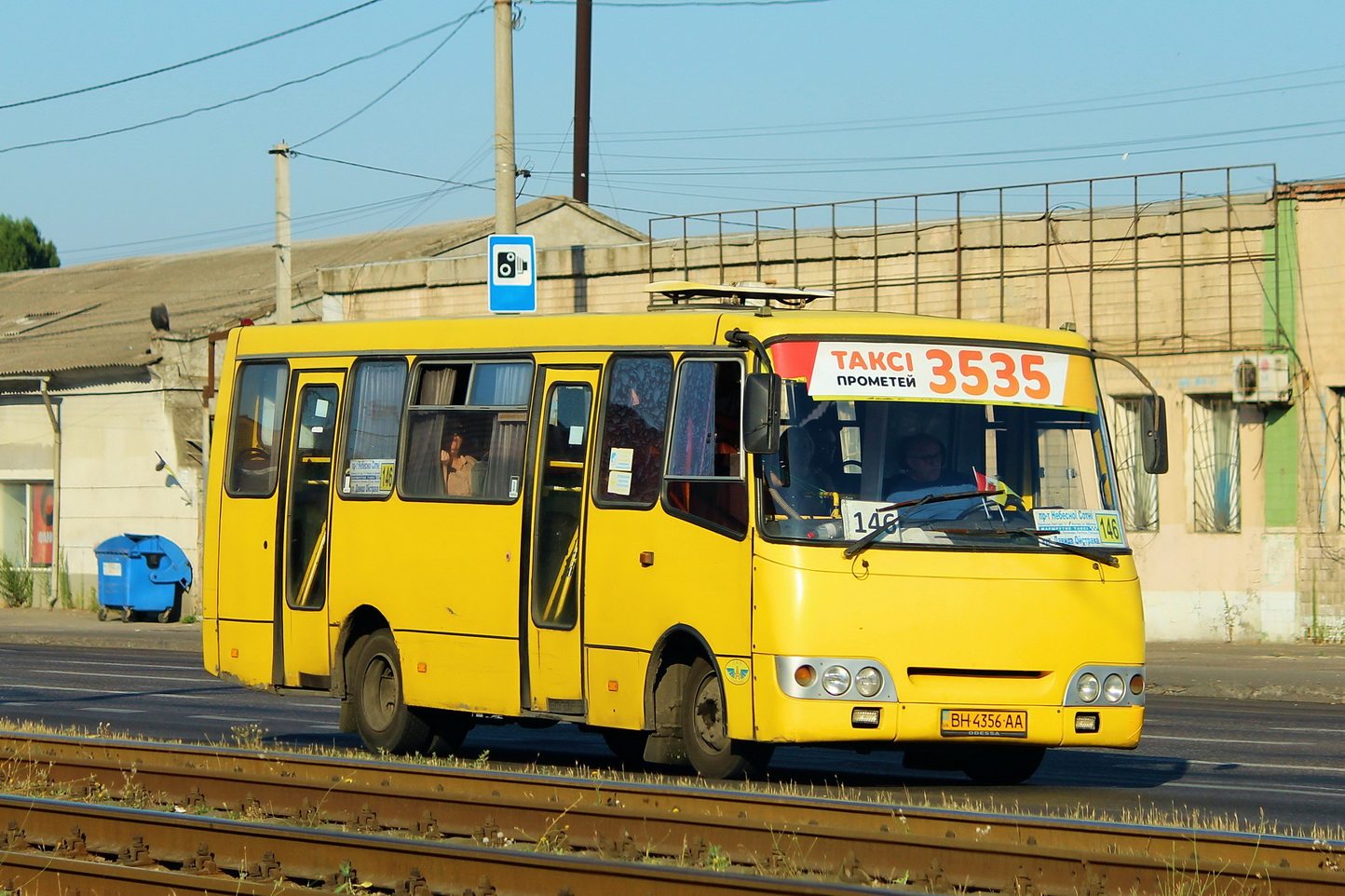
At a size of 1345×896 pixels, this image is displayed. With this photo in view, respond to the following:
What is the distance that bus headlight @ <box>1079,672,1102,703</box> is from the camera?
11294mm

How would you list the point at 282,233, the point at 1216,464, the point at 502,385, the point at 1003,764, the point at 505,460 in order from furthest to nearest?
1. the point at 282,233
2. the point at 1216,464
3. the point at 502,385
4. the point at 505,460
5. the point at 1003,764

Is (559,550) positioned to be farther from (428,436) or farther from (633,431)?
(428,436)

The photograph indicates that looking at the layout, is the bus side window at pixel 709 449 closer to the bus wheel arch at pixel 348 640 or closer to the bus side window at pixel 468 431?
the bus side window at pixel 468 431

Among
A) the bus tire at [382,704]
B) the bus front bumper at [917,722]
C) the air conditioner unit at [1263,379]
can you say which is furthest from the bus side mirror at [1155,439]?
the air conditioner unit at [1263,379]

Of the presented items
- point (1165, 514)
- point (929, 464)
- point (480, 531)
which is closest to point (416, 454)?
point (480, 531)

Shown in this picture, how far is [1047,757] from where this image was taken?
14.9m

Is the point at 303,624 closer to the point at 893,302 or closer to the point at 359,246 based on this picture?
the point at 893,302

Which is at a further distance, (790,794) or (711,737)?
(711,737)

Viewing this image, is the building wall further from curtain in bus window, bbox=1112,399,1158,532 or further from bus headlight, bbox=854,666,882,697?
bus headlight, bbox=854,666,882,697

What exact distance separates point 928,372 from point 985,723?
2.09m

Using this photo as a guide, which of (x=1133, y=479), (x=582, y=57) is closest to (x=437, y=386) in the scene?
(x=1133, y=479)

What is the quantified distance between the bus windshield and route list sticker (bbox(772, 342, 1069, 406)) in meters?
0.05

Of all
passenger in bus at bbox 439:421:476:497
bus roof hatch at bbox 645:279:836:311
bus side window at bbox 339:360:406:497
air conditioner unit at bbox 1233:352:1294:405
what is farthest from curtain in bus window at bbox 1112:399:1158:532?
passenger in bus at bbox 439:421:476:497

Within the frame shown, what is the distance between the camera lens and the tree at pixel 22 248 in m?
108
